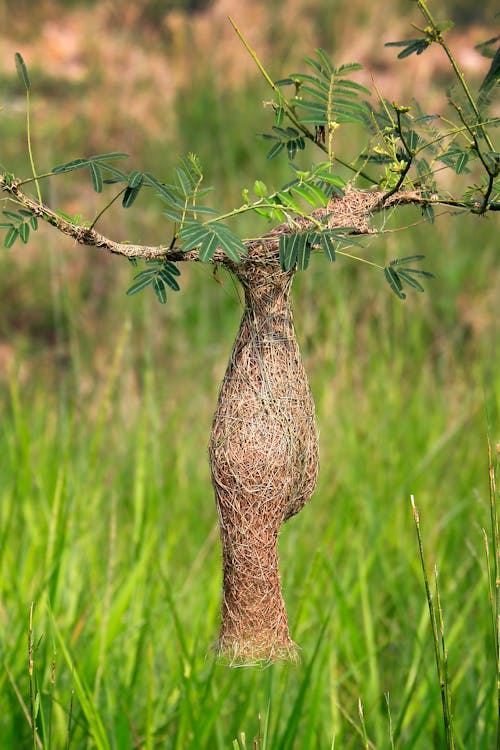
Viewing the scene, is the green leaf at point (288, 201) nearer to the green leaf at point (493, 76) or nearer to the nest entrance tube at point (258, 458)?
the nest entrance tube at point (258, 458)

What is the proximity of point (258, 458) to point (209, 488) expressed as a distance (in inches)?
64.8

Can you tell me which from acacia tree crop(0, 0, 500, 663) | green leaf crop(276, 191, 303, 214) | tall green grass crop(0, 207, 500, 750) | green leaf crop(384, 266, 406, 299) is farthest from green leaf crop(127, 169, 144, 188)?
tall green grass crop(0, 207, 500, 750)

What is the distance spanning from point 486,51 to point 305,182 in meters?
0.24

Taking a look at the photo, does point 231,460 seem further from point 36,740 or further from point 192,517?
point 192,517

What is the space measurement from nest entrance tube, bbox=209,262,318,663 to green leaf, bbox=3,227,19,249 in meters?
0.18

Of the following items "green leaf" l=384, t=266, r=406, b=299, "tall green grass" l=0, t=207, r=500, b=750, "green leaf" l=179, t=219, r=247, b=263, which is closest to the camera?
"green leaf" l=179, t=219, r=247, b=263

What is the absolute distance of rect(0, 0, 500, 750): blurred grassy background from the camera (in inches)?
61.0

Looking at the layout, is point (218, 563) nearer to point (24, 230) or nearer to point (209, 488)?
point (209, 488)

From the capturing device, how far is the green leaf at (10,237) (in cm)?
72

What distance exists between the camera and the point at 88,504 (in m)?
2.17

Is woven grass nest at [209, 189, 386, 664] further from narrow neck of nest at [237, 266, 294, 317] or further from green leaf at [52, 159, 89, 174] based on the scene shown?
green leaf at [52, 159, 89, 174]

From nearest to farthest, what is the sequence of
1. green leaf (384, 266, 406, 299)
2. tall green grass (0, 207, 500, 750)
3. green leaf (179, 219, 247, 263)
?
1. green leaf (179, 219, 247, 263)
2. green leaf (384, 266, 406, 299)
3. tall green grass (0, 207, 500, 750)

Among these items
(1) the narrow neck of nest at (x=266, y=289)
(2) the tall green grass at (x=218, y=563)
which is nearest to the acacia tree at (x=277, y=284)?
(1) the narrow neck of nest at (x=266, y=289)

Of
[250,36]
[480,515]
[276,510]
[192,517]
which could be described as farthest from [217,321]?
[276,510]
